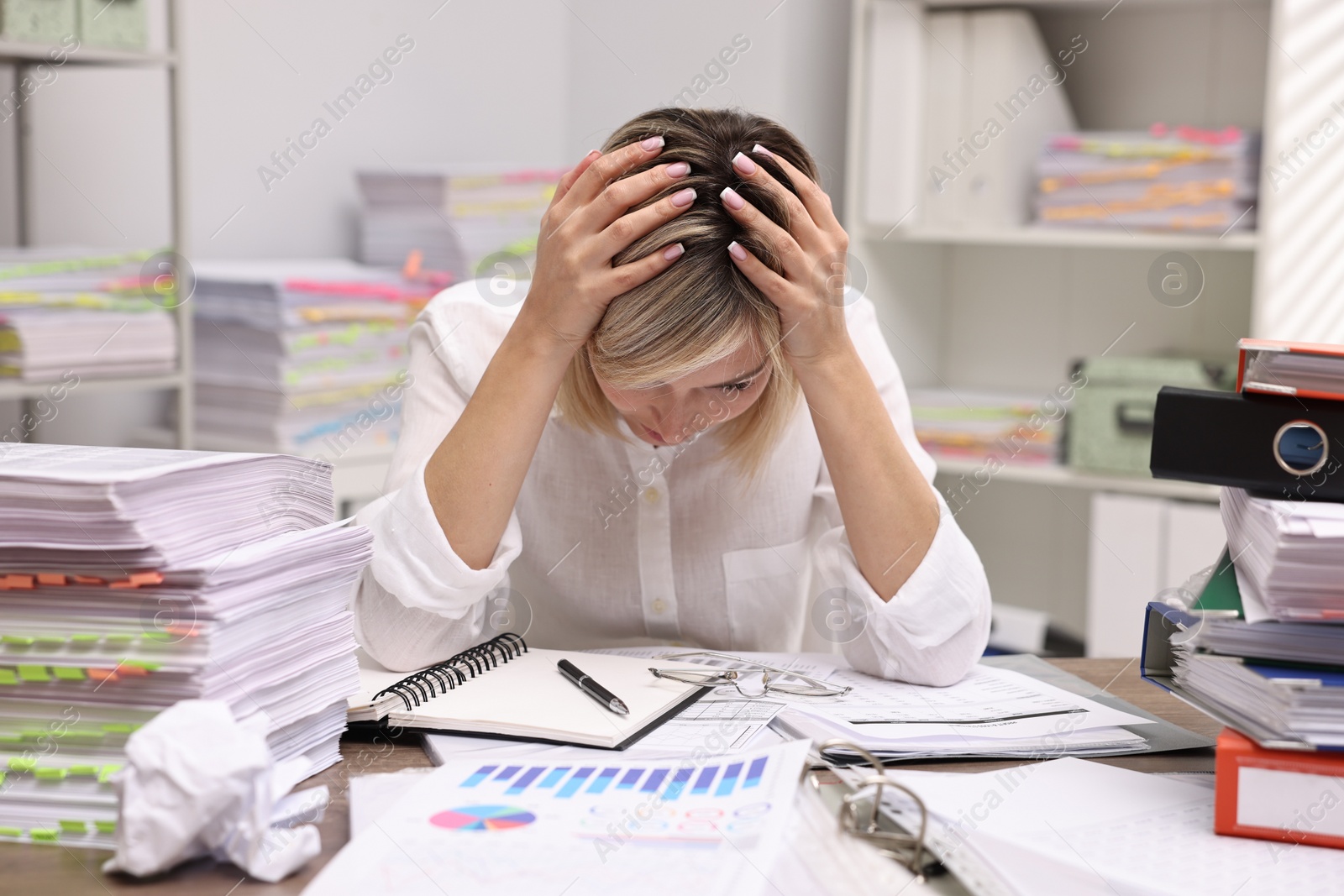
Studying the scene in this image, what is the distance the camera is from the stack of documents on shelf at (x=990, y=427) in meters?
2.31

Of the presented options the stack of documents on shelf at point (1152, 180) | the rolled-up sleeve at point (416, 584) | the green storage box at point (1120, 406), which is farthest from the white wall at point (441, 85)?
the rolled-up sleeve at point (416, 584)

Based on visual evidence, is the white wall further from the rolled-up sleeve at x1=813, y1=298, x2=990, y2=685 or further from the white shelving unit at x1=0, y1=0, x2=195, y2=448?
the rolled-up sleeve at x1=813, y1=298, x2=990, y2=685

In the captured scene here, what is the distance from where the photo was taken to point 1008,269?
2631 millimetres

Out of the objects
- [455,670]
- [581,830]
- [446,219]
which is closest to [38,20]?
[446,219]

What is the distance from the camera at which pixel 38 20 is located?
5.39 feet

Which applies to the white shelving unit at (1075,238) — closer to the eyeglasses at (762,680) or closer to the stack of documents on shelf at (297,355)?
Result: the stack of documents on shelf at (297,355)

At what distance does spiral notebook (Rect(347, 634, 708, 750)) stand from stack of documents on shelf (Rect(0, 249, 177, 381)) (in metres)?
0.96

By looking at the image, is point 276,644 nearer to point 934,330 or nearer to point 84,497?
point 84,497

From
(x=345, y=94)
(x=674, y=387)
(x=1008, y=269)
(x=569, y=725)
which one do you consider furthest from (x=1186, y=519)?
(x=345, y=94)

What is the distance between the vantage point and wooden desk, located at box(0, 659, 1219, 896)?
0.63m

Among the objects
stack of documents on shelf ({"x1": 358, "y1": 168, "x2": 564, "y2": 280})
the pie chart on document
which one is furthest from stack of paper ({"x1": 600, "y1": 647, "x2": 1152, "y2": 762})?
stack of documents on shelf ({"x1": 358, "y1": 168, "x2": 564, "y2": 280})

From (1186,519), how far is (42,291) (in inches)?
77.6

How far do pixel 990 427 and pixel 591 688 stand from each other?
5.27 feet

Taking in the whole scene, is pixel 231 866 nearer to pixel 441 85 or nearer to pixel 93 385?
pixel 93 385
